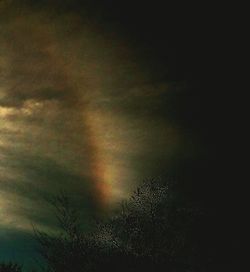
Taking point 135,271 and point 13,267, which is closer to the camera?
point 135,271

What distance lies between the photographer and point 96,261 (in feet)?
106

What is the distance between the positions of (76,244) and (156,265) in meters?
6.58

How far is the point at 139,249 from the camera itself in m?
33.8

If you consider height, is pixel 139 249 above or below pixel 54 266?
above

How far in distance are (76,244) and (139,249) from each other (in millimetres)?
5422

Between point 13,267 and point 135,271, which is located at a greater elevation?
point 13,267

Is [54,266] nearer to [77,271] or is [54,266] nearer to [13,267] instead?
[77,271]

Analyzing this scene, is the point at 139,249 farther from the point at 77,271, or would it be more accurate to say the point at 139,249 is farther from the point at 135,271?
the point at 77,271

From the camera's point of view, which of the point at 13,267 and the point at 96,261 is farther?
the point at 13,267

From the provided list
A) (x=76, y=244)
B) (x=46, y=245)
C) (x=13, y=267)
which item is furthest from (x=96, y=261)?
(x=13, y=267)

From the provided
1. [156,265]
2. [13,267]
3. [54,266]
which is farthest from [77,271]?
[13,267]

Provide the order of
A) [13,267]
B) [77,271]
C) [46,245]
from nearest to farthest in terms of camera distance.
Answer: [77,271]
[46,245]
[13,267]

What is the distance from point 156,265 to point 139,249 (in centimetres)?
241

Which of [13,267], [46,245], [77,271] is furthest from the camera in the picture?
[13,267]
